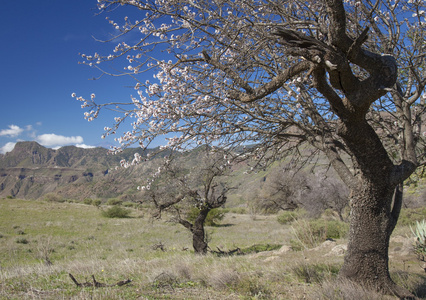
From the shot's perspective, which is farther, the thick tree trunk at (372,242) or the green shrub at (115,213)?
the green shrub at (115,213)

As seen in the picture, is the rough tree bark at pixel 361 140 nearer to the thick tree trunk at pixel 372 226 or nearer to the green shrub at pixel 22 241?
the thick tree trunk at pixel 372 226

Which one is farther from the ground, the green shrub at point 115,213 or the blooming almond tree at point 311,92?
the blooming almond tree at point 311,92

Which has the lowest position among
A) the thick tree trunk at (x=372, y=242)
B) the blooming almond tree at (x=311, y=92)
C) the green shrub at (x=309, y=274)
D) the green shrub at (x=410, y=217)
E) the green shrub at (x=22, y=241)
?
the green shrub at (x=22, y=241)

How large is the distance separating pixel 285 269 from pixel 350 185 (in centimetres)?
237

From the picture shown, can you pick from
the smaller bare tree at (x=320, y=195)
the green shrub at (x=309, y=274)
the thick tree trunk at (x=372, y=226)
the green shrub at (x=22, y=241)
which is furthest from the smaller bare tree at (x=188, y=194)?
the green shrub at (x=22, y=241)

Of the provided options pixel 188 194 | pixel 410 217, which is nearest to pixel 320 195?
pixel 410 217

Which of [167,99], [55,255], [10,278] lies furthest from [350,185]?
[55,255]

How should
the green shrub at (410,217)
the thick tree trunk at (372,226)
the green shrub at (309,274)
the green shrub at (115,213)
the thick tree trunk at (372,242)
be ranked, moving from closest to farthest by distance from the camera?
the thick tree trunk at (372,226), the thick tree trunk at (372,242), the green shrub at (309,274), the green shrub at (410,217), the green shrub at (115,213)

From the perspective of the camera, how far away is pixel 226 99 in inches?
180

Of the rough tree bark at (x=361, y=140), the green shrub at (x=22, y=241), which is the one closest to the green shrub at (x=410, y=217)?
the rough tree bark at (x=361, y=140)

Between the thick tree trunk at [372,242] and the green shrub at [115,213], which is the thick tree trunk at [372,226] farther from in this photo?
the green shrub at [115,213]

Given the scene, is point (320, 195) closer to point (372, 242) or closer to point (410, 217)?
point (410, 217)

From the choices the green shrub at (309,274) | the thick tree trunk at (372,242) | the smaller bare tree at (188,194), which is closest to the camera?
the thick tree trunk at (372,242)

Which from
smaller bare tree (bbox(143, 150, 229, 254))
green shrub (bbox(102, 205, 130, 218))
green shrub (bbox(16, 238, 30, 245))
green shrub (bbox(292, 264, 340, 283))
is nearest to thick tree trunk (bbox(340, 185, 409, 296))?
green shrub (bbox(292, 264, 340, 283))
